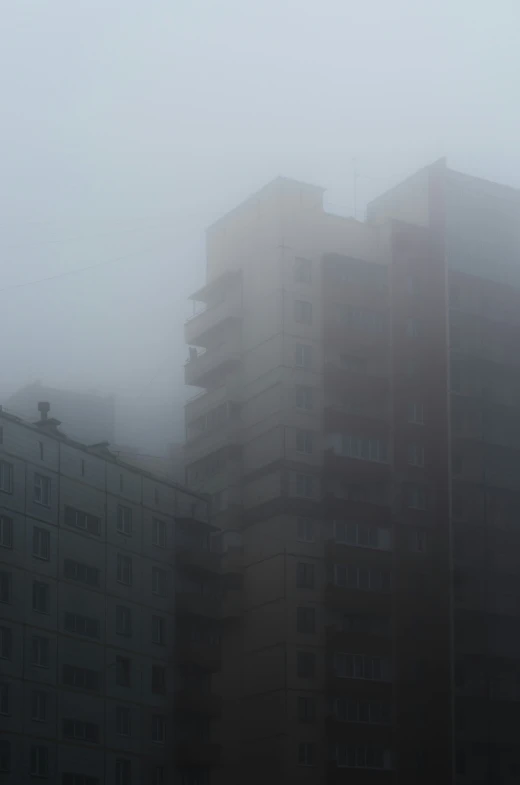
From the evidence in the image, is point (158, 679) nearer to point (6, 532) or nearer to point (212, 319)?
point (6, 532)

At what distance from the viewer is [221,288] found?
249 ft

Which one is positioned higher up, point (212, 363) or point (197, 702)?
point (212, 363)

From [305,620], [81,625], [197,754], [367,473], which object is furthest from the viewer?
[367,473]

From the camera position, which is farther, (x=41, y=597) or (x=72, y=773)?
(x=41, y=597)

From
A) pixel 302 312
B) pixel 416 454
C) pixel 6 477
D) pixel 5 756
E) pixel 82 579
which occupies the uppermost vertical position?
pixel 302 312

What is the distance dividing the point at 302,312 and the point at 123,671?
21.3 m

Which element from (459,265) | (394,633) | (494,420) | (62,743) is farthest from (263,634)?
(459,265)

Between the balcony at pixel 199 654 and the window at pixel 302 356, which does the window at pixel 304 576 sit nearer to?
the balcony at pixel 199 654

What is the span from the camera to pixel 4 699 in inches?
2175

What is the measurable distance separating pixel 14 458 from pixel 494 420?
29.7 meters

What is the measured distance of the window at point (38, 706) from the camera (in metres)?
56.6

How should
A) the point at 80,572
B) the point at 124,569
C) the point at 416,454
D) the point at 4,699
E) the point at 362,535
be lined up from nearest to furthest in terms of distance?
the point at 4,699
the point at 80,572
the point at 124,569
the point at 362,535
the point at 416,454

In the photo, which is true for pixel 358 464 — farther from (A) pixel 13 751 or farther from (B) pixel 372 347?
(A) pixel 13 751

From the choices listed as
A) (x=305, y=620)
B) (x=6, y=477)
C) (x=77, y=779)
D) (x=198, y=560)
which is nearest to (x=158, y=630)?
(x=198, y=560)
